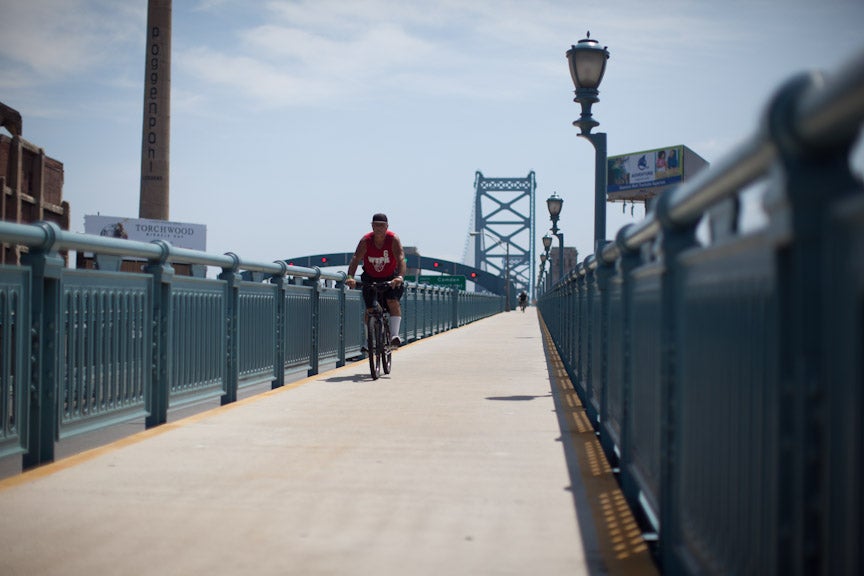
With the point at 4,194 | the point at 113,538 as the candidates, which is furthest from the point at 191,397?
the point at 4,194

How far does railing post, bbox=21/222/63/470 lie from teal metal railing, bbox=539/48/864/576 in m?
3.32

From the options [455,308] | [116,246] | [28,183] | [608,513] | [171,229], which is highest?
[171,229]

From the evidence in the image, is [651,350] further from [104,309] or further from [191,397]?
[191,397]

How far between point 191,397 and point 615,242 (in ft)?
12.9

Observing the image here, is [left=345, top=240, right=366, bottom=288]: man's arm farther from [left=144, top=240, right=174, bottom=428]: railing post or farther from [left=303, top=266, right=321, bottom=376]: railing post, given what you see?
[left=144, top=240, right=174, bottom=428]: railing post

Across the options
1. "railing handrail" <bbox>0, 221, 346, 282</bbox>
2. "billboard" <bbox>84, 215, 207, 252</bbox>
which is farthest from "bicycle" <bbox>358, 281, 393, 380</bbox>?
"billboard" <bbox>84, 215, 207, 252</bbox>

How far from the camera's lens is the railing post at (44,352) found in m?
4.99

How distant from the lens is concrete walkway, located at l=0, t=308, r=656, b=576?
3449mm

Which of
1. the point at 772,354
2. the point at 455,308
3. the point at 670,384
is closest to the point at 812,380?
the point at 772,354

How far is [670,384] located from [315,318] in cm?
851

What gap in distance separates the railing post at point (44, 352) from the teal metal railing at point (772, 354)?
10.9ft

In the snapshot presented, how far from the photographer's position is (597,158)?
1273cm

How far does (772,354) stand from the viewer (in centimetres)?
186

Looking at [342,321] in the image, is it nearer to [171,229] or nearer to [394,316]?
[394,316]
